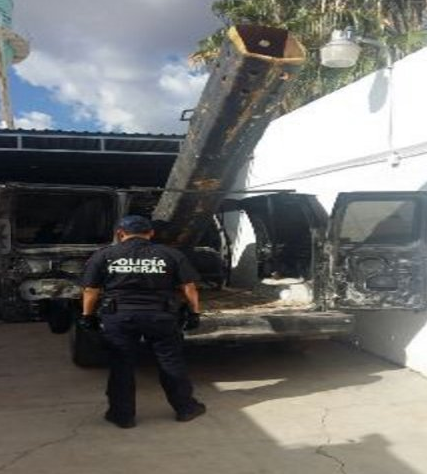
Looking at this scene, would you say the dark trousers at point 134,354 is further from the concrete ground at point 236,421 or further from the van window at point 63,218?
the van window at point 63,218

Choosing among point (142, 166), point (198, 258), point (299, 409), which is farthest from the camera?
point (142, 166)

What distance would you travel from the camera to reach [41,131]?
46.0ft

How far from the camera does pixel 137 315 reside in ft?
19.5

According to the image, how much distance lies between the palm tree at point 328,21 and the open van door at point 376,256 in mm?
7643

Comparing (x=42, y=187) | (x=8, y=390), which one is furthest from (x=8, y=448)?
(x=42, y=187)

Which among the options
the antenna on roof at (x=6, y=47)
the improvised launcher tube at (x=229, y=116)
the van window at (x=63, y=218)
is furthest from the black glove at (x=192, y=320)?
the antenna on roof at (x=6, y=47)

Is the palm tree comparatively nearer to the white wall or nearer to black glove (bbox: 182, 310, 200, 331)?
the white wall

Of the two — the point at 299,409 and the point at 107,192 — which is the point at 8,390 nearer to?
the point at 107,192

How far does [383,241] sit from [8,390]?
3843 mm

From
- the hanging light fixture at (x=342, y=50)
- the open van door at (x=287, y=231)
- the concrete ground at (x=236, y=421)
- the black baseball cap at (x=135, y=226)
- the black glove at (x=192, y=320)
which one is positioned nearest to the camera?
the concrete ground at (x=236, y=421)

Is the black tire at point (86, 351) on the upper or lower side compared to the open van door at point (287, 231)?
lower

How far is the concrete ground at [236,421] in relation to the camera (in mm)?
5117

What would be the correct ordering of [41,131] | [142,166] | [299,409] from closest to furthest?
[299,409]
[41,131]
[142,166]

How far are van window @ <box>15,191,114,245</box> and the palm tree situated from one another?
751 centimetres
